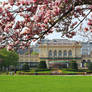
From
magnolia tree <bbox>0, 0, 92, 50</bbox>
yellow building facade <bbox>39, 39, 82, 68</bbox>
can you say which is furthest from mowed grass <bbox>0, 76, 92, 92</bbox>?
yellow building facade <bbox>39, 39, 82, 68</bbox>

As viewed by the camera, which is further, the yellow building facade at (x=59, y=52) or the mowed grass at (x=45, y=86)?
the yellow building facade at (x=59, y=52)

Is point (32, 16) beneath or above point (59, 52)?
beneath

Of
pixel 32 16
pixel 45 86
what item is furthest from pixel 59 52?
pixel 32 16

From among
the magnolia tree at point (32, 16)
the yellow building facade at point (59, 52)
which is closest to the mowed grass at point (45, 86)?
the magnolia tree at point (32, 16)

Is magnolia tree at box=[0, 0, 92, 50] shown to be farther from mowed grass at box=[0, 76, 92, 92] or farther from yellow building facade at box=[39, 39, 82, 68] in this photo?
yellow building facade at box=[39, 39, 82, 68]

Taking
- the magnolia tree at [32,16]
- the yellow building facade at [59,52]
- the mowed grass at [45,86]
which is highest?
the yellow building facade at [59,52]

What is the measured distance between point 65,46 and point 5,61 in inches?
1216

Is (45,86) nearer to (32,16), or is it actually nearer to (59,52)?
(32,16)

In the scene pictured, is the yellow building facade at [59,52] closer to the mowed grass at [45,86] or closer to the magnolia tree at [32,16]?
the mowed grass at [45,86]

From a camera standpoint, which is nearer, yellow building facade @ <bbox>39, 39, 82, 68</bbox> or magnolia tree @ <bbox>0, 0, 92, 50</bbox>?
magnolia tree @ <bbox>0, 0, 92, 50</bbox>

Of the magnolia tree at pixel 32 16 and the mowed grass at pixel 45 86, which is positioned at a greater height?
the magnolia tree at pixel 32 16

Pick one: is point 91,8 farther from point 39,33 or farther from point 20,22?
point 20,22

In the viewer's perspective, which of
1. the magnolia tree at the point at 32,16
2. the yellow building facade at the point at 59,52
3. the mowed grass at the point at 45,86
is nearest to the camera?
the magnolia tree at the point at 32,16

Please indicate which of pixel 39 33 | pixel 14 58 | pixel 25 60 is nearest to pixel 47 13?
pixel 39 33
